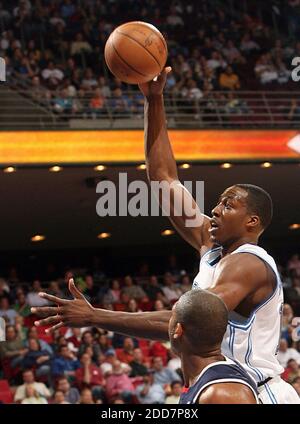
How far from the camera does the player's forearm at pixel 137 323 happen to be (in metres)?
4.10

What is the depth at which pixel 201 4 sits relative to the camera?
21.1 m

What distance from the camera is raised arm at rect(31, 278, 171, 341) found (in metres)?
3.99

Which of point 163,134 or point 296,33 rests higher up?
point 296,33

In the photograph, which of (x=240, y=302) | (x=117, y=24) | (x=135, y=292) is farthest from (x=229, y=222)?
(x=117, y=24)

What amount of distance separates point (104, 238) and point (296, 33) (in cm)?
661

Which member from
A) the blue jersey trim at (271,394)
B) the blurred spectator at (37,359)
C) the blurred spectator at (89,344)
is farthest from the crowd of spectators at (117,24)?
the blue jersey trim at (271,394)

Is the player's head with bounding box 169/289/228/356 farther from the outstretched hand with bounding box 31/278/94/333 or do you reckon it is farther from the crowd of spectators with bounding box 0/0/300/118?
the crowd of spectators with bounding box 0/0/300/118

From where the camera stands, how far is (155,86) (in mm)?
5152

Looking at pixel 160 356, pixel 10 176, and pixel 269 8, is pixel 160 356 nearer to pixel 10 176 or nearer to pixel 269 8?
pixel 10 176

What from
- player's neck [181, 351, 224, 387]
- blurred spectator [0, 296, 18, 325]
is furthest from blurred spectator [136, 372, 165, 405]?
player's neck [181, 351, 224, 387]

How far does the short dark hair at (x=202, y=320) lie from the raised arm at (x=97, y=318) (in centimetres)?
72

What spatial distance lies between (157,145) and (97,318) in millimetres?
1402

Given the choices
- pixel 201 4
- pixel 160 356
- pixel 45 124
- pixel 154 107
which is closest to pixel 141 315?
pixel 154 107
